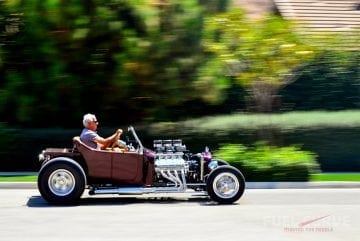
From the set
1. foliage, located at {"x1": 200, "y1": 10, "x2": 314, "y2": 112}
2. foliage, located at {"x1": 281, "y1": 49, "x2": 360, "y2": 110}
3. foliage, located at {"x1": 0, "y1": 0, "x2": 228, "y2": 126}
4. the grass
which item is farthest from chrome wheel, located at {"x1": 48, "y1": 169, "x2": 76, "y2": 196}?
foliage, located at {"x1": 281, "y1": 49, "x2": 360, "y2": 110}

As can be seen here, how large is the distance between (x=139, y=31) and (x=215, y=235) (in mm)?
10104

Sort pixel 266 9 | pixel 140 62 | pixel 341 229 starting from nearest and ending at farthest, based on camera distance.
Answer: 1. pixel 341 229
2. pixel 140 62
3. pixel 266 9

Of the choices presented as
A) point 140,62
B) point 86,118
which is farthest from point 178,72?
point 86,118

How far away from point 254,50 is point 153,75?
9.11ft

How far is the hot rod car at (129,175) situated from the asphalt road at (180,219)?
26 cm

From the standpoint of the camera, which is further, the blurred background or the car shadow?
the blurred background

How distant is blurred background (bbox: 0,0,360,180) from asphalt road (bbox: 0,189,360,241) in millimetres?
4655

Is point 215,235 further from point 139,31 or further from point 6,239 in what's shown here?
point 139,31

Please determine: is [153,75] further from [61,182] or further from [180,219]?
[180,219]

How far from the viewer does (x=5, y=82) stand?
19.8 m

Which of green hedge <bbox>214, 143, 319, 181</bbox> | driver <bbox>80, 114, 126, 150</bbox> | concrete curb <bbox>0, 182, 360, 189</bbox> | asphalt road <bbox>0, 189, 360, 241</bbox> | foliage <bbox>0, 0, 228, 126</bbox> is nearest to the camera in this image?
asphalt road <bbox>0, 189, 360, 241</bbox>

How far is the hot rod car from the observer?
12.8 metres

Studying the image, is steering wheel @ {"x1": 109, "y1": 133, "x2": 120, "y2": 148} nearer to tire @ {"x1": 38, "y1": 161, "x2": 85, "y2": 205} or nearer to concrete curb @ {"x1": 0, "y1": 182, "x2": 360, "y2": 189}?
tire @ {"x1": 38, "y1": 161, "x2": 85, "y2": 205}

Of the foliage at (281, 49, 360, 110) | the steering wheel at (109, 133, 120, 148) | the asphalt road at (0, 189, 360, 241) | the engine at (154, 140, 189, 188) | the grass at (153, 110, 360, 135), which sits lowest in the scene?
the asphalt road at (0, 189, 360, 241)
